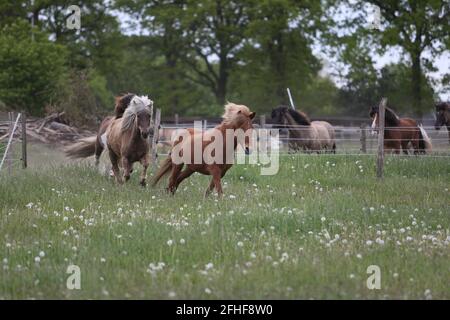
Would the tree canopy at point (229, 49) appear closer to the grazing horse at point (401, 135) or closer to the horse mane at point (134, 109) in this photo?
the grazing horse at point (401, 135)

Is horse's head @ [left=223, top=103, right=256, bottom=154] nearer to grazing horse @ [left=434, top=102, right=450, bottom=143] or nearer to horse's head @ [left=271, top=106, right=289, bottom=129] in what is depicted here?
horse's head @ [left=271, top=106, right=289, bottom=129]

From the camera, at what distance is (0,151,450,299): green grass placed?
6395mm

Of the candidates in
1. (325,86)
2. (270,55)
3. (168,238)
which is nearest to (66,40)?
(270,55)

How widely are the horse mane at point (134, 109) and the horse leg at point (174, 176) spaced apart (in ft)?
5.56

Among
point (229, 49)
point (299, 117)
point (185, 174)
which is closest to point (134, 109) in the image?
point (185, 174)

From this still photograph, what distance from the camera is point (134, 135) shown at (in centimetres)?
1406

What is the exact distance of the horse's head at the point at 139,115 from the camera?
13438 mm

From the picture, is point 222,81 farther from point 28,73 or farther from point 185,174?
point 185,174

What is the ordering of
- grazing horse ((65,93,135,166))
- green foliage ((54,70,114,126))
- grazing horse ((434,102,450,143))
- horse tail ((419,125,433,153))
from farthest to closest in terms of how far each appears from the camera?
green foliage ((54,70,114,126)), grazing horse ((434,102,450,143)), horse tail ((419,125,433,153)), grazing horse ((65,93,135,166))

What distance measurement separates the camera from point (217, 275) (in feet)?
21.8

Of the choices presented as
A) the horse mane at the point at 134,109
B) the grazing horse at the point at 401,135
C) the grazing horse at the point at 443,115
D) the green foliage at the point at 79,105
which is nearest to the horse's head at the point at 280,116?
the grazing horse at the point at 401,135

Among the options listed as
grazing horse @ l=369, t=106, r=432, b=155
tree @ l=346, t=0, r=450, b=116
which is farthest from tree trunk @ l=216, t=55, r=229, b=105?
grazing horse @ l=369, t=106, r=432, b=155

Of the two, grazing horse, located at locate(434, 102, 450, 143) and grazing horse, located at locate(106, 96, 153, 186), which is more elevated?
grazing horse, located at locate(434, 102, 450, 143)

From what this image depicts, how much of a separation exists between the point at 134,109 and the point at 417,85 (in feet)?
92.9
